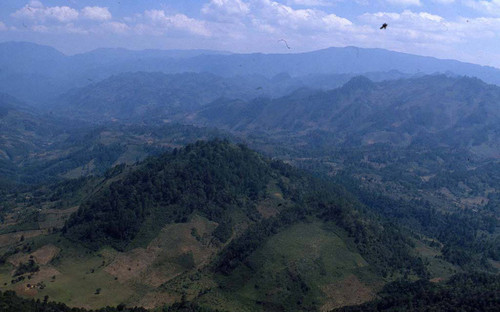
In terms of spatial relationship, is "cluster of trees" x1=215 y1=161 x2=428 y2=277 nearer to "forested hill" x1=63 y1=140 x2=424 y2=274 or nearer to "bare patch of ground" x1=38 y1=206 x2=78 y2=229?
"forested hill" x1=63 y1=140 x2=424 y2=274

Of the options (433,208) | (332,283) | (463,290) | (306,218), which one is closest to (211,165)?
(306,218)

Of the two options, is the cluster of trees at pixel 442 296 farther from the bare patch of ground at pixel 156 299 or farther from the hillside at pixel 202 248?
the bare patch of ground at pixel 156 299

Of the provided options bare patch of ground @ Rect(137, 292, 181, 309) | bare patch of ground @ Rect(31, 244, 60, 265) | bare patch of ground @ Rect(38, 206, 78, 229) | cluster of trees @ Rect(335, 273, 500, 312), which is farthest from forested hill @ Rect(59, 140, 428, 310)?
bare patch of ground @ Rect(38, 206, 78, 229)

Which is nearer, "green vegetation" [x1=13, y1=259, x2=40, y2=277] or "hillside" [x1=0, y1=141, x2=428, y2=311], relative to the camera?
"hillside" [x1=0, y1=141, x2=428, y2=311]

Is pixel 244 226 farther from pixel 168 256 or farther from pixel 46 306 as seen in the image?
pixel 46 306

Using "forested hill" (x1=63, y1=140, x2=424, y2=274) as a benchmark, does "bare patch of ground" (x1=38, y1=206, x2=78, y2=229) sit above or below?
below

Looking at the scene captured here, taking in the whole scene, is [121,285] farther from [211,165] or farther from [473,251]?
[473,251]

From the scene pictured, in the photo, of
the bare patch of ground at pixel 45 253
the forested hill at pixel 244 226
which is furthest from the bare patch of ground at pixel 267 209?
the bare patch of ground at pixel 45 253
